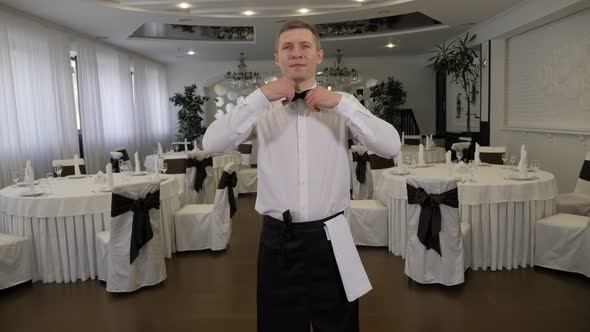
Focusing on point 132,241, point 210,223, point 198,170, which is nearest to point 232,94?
point 198,170

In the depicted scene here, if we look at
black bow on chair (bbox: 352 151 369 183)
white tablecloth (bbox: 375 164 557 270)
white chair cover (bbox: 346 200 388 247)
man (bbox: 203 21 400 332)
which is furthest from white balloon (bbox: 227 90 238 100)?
man (bbox: 203 21 400 332)

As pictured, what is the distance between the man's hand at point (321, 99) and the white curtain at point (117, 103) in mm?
8052

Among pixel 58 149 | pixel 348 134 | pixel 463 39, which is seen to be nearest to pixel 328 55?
pixel 463 39

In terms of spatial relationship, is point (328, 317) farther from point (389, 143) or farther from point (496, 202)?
point (496, 202)

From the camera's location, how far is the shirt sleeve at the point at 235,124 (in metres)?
1.45

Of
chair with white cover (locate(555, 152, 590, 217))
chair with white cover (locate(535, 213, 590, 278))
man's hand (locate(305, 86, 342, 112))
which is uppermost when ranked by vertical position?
man's hand (locate(305, 86, 342, 112))

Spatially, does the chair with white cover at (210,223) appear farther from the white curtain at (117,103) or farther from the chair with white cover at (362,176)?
the white curtain at (117,103)

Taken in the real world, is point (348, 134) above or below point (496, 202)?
above

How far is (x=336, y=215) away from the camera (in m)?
1.57

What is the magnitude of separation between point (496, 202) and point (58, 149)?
6.78 metres

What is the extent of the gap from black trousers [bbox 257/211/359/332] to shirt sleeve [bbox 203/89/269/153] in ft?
1.06

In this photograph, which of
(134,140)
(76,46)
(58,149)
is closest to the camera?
(58,149)

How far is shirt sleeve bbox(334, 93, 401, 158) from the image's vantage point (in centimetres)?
147

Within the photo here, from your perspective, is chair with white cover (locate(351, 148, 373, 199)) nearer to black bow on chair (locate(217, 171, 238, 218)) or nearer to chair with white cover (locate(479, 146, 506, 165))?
chair with white cover (locate(479, 146, 506, 165))
